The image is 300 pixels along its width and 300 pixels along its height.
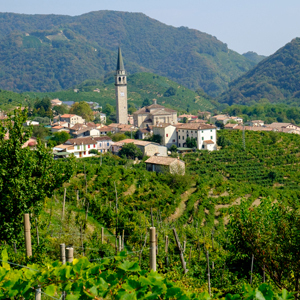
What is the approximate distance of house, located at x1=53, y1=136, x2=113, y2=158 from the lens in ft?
130

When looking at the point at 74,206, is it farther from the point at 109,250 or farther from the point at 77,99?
the point at 77,99

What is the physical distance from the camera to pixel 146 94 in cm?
11862

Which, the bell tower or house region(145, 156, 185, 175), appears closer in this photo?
house region(145, 156, 185, 175)

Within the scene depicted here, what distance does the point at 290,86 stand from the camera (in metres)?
138

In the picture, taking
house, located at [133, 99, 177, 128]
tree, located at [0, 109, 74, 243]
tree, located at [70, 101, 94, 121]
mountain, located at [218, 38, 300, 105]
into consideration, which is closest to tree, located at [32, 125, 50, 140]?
house, located at [133, 99, 177, 128]

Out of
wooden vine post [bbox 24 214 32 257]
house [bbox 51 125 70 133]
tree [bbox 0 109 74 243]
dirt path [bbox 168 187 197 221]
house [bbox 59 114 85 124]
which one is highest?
tree [bbox 0 109 74 243]

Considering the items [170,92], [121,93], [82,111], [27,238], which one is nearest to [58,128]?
[121,93]

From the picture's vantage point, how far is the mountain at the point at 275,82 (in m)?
135

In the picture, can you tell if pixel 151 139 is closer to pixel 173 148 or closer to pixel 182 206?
pixel 173 148

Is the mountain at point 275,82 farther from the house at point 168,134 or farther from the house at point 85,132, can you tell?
the house at point 168,134

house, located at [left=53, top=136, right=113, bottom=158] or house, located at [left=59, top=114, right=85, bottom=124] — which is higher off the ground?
house, located at [left=59, top=114, right=85, bottom=124]

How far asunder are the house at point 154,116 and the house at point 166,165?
21004mm

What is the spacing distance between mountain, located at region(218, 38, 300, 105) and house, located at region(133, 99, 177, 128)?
8087 cm

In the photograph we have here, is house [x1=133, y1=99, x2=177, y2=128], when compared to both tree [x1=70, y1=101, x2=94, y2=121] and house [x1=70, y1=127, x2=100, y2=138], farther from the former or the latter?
tree [x1=70, y1=101, x2=94, y2=121]
